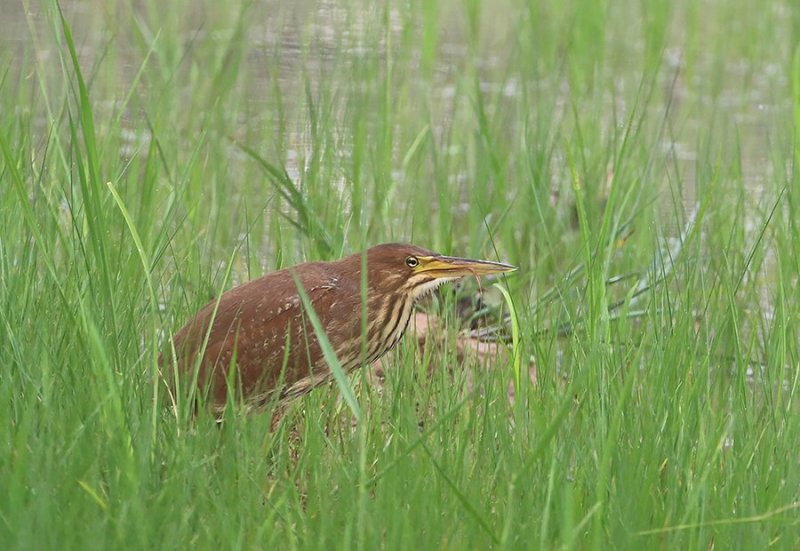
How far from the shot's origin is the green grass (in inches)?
98.1

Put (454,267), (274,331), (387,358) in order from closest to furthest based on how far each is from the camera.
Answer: (274,331) < (454,267) < (387,358)

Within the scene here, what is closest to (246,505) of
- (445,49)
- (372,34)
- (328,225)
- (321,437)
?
(321,437)

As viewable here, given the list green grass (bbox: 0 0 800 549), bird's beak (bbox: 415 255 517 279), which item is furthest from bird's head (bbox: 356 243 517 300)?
green grass (bbox: 0 0 800 549)

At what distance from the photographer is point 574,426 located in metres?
3.03

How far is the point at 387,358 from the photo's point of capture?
400cm

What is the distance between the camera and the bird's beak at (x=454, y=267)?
3.49 m

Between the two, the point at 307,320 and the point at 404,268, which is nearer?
the point at 307,320

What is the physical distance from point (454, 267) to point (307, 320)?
372mm

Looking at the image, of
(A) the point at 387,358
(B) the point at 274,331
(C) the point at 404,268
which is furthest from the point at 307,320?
(A) the point at 387,358

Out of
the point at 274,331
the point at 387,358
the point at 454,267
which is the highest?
the point at 454,267

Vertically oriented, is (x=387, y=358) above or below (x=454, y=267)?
below

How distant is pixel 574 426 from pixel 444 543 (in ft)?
2.08

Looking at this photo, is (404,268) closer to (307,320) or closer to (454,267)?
(454,267)

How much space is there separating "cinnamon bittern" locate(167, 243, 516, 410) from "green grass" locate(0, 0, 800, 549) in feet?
0.29
